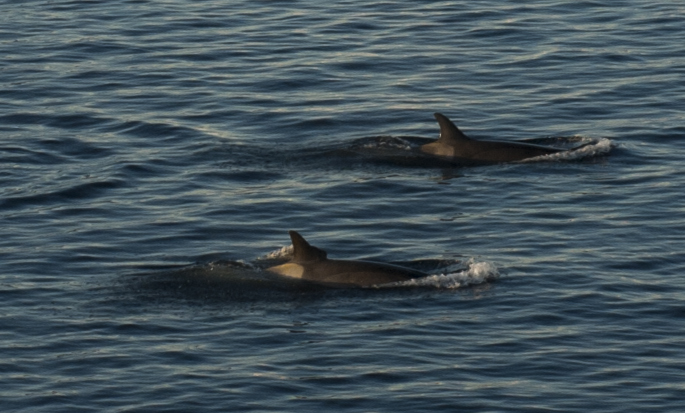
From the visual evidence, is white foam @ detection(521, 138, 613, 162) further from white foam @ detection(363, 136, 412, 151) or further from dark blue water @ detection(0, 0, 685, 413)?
white foam @ detection(363, 136, 412, 151)

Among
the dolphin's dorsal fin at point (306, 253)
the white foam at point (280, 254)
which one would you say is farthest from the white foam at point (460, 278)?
the white foam at point (280, 254)

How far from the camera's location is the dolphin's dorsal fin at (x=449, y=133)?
26.7 m

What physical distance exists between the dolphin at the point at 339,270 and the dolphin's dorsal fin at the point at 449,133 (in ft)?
21.5

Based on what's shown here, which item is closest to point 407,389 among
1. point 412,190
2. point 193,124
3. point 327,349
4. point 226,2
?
Result: point 327,349

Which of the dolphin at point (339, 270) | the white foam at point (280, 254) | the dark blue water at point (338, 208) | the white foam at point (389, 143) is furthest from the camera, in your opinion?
the white foam at point (389, 143)

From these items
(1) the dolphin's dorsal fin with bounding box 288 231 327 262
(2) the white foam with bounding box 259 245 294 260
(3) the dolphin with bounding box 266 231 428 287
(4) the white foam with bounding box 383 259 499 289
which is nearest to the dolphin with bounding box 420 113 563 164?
(2) the white foam with bounding box 259 245 294 260

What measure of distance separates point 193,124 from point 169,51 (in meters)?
6.92

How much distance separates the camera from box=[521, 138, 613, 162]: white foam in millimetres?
26719

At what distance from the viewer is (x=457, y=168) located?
26.7m

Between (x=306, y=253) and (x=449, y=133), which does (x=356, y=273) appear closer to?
(x=306, y=253)

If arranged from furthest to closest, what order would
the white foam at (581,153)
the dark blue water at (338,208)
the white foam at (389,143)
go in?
the white foam at (389,143) → the white foam at (581,153) → the dark blue water at (338,208)

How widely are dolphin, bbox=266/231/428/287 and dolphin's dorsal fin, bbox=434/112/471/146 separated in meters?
6.56

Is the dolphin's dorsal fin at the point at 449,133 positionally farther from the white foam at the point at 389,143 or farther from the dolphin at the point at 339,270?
the dolphin at the point at 339,270

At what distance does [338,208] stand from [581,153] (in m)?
5.06
